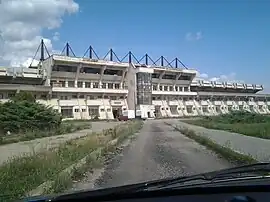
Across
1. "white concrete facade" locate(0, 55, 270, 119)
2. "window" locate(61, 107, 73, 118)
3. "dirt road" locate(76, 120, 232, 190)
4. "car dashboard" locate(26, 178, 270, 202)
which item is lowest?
"dirt road" locate(76, 120, 232, 190)

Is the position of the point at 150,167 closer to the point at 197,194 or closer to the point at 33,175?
the point at 33,175

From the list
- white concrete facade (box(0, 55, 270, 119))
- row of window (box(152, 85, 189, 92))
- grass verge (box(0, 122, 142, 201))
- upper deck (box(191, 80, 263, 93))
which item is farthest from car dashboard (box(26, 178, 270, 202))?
upper deck (box(191, 80, 263, 93))

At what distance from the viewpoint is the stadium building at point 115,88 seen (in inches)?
3497

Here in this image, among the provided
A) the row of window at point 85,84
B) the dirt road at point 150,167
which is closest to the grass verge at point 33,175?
the dirt road at point 150,167

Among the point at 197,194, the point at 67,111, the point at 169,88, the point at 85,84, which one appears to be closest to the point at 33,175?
the point at 197,194

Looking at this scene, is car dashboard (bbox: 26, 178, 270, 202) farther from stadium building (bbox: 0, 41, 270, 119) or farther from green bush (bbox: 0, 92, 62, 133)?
stadium building (bbox: 0, 41, 270, 119)

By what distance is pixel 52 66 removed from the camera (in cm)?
8888

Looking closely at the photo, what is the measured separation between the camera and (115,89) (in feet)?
340

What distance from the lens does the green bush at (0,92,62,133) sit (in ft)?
119

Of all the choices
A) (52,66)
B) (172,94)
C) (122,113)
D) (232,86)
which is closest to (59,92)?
(52,66)

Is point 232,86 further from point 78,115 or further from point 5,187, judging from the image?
point 5,187

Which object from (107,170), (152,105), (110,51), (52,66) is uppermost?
(110,51)

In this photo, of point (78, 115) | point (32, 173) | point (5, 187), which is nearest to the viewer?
point (5, 187)

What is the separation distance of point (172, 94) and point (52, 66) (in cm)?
4175
